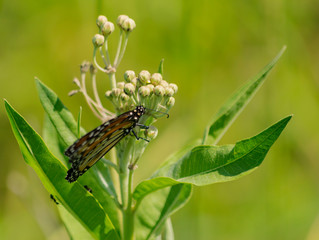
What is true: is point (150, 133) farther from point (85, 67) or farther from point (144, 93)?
point (85, 67)

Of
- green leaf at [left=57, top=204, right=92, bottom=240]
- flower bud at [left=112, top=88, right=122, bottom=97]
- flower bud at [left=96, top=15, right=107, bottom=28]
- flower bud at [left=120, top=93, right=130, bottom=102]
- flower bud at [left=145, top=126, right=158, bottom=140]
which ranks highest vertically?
flower bud at [left=96, top=15, right=107, bottom=28]

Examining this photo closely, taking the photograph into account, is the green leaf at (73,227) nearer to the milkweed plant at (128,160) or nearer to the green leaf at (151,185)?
the milkweed plant at (128,160)

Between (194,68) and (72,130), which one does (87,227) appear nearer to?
(72,130)

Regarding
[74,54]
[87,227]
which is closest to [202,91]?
[74,54]

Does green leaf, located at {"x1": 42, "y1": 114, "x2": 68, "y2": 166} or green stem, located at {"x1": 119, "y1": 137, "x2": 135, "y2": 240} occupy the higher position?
green leaf, located at {"x1": 42, "y1": 114, "x2": 68, "y2": 166}

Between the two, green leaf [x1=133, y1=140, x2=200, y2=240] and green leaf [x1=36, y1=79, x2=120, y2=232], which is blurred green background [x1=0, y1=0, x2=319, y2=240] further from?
green leaf [x1=36, y1=79, x2=120, y2=232]

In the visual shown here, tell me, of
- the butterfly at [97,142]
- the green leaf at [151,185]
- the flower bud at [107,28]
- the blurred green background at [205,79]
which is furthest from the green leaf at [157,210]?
the blurred green background at [205,79]

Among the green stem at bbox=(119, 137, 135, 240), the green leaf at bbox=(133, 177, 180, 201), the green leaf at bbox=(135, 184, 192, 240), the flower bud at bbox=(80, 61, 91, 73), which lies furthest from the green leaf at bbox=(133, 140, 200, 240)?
the flower bud at bbox=(80, 61, 91, 73)

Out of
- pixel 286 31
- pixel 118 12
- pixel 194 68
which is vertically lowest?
pixel 286 31
